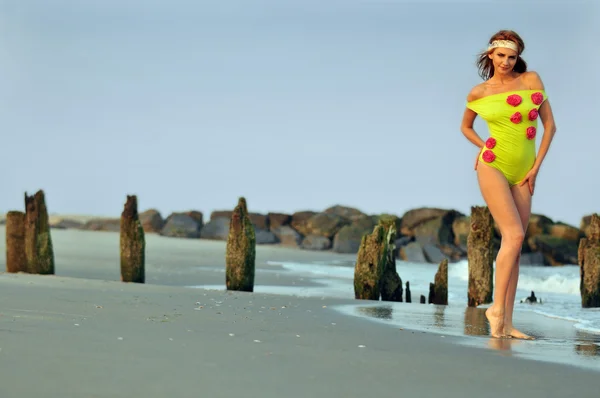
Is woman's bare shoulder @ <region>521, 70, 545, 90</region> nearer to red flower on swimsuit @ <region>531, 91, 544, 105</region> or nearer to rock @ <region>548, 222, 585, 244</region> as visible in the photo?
red flower on swimsuit @ <region>531, 91, 544, 105</region>

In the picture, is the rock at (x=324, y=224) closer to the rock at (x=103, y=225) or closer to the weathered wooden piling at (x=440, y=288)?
the rock at (x=103, y=225)

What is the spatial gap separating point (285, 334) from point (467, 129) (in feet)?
9.83

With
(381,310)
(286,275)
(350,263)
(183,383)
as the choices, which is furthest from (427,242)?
(183,383)

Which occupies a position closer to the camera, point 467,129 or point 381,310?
point 467,129

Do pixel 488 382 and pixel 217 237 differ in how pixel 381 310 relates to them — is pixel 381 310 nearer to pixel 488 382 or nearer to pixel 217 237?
pixel 488 382

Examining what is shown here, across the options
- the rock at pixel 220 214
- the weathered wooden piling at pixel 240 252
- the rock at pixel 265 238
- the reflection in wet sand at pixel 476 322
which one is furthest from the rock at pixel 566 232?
the reflection in wet sand at pixel 476 322

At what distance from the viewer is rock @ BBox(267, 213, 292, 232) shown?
43844 mm

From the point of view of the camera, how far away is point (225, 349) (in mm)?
6980

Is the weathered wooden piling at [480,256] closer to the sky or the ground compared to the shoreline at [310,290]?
closer to the sky

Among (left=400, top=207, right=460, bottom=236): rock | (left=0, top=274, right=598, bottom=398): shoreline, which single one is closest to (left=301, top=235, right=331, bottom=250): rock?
(left=400, top=207, right=460, bottom=236): rock

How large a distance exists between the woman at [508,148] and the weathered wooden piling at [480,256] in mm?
4618

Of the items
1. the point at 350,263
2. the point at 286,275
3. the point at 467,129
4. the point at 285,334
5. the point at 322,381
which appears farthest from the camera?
the point at 350,263

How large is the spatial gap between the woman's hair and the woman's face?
0.33 ft

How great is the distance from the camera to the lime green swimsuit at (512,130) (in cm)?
924
